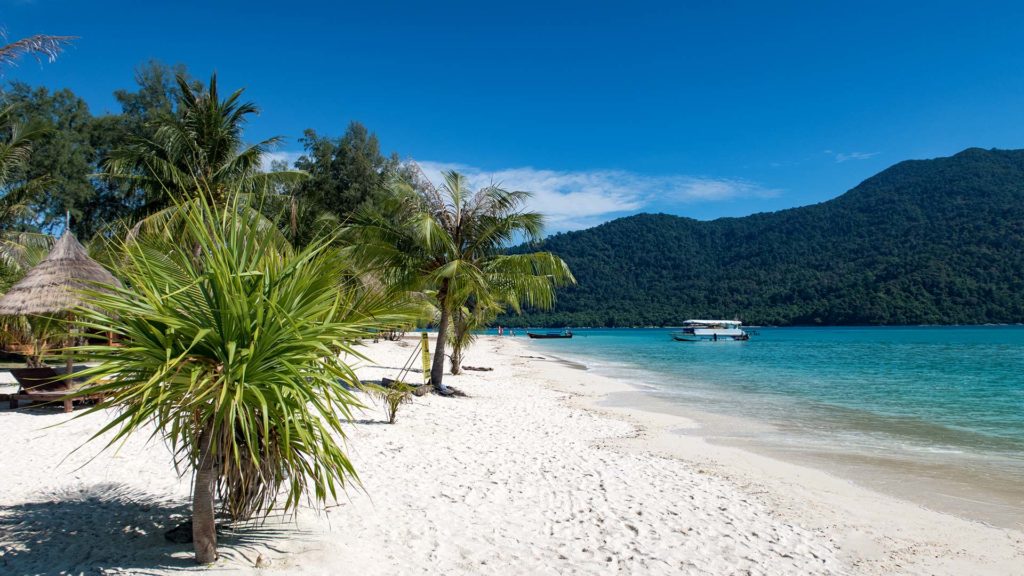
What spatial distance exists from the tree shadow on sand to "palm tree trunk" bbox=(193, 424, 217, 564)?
105 millimetres

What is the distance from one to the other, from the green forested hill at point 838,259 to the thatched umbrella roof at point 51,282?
57122mm

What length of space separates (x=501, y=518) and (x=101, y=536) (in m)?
2.96

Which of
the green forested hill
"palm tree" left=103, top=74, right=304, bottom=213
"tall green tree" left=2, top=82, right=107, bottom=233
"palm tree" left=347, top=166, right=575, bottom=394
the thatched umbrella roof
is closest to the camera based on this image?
the thatched umbrella roof

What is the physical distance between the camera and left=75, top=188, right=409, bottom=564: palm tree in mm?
2992

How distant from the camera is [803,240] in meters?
121

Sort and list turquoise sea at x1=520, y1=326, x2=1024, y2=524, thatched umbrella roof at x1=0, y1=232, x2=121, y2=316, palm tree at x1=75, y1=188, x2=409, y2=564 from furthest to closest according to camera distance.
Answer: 1. thatched umbrella roof at x1=0, y1=232, x2=121, y2=316
2. turquoise sea at x1=520, y1=326, x2=1024, y2=524
3. palm tree at x1=75, y1=188, x2=409, y2=564

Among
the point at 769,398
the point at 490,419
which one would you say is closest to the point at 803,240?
the point at 769,398

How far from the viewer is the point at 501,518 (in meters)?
4.73

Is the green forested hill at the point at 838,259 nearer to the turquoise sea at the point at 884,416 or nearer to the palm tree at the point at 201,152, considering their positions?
the turquoise sea at the point at 884,416

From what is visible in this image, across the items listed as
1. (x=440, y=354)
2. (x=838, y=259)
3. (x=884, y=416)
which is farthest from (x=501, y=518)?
(x=838, y=259)

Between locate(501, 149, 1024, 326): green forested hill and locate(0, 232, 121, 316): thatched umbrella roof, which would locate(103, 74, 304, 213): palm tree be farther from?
locate(501, 149, 1024, 326): green forested hill

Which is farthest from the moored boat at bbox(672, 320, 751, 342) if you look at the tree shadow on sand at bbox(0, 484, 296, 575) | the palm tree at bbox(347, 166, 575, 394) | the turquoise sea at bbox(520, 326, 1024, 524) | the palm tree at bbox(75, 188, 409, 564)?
the palm tree at bbox(75, 188, 409, 564)

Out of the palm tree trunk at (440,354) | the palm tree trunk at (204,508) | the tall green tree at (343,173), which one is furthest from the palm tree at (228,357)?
the tall green tree at (343,173)

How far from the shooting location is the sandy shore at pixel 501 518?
3.73 m
